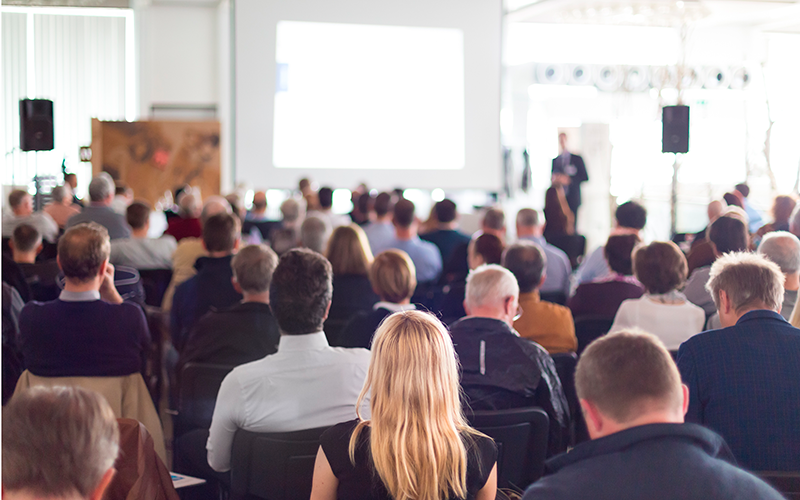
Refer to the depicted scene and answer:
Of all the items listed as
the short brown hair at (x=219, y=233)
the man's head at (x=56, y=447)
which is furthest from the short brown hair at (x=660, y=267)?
the man's head at (x=56, y=447)

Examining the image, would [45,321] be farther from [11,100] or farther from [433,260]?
[11,100]

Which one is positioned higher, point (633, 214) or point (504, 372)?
point (633, 214)

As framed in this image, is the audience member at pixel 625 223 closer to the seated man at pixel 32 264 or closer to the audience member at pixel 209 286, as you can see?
the audience member at pixel 209 286

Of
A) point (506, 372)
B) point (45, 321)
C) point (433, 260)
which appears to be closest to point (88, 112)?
point (433, 260)

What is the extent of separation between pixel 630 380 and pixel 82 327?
2.04 metres

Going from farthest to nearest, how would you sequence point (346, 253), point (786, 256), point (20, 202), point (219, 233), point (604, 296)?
point (20, 202) → point (219, 233) → point (346, 253) → point (604, 296) → point (786, 256)

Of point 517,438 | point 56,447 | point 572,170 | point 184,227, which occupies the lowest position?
point 517,438

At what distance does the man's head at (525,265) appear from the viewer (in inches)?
131

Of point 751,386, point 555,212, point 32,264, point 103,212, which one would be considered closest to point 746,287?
point 751,386

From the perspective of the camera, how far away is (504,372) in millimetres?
2424

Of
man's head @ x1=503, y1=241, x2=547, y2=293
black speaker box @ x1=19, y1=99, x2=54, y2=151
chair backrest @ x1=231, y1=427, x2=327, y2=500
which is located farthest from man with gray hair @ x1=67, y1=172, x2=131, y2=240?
chair backrest @ x1=231, y1=427, x2=327, y2=500

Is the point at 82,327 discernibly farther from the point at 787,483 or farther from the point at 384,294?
the point at 787,483

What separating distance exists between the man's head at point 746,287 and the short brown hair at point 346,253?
192 cm

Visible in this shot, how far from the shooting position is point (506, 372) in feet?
7.95
